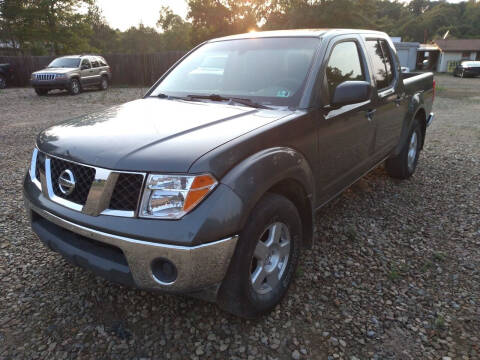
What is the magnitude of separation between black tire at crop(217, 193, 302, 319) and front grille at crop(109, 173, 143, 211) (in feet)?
1.92

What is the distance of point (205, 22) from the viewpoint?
4525 cm

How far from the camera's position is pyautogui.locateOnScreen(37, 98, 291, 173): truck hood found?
6.19 ft

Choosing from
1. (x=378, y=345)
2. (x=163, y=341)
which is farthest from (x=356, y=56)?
(x=163, y=341)

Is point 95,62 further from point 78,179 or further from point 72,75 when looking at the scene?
point 78,179

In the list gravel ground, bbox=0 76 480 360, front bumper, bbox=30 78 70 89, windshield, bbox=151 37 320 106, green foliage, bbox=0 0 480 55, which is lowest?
gravel ground, bbox=0 76 480 360

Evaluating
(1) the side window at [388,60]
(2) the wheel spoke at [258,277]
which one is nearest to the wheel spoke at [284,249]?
(2) the wheel spoke at [258,277]

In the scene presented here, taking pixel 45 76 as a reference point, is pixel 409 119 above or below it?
below

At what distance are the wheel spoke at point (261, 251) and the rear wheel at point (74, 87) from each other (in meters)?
16.0

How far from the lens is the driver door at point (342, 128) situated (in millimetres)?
2791

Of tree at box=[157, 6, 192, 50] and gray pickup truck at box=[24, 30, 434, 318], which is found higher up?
tree at box=[157, 6, 192, 50]

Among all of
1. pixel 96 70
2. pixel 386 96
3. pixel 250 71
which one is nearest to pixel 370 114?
pixel 386 96

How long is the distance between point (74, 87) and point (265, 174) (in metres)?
16.4

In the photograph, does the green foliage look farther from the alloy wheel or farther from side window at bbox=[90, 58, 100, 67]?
the alloy wheel

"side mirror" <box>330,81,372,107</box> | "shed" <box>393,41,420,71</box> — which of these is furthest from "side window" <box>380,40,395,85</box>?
"shed" <box>393,41,420,71</box>
